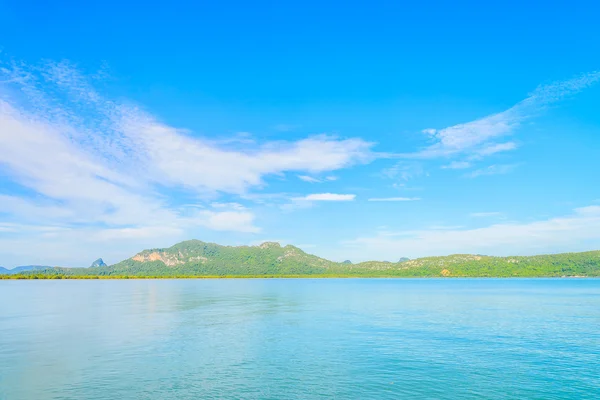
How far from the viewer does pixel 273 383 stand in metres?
30.8

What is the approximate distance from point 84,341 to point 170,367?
62.5ft

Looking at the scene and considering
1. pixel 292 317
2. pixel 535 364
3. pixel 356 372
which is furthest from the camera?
pixel 292 317

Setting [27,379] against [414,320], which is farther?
[414,320]

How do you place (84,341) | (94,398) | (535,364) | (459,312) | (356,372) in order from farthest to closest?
(459,312)
(84,341)
(535,364)
(356,372)
(94,398)

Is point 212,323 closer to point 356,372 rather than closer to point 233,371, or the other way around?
point 233,371

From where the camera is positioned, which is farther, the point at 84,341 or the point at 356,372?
the point at 84,341

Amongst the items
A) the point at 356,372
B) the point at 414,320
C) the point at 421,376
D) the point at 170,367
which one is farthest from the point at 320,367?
the point at 414,320

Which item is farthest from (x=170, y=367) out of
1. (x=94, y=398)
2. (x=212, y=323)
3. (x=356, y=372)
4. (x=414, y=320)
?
(x=414, y=320)

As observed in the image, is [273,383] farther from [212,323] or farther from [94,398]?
[212,323]

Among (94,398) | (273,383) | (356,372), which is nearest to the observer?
(94,398)

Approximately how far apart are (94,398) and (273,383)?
1219 cm

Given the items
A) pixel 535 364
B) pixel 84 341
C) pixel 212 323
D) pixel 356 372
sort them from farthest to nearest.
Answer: pixel 212 323, pixel 84 341, pixel 535 364, pixel 356 372

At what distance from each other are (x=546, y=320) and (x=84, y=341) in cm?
6753

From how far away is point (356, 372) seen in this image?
3366cm
